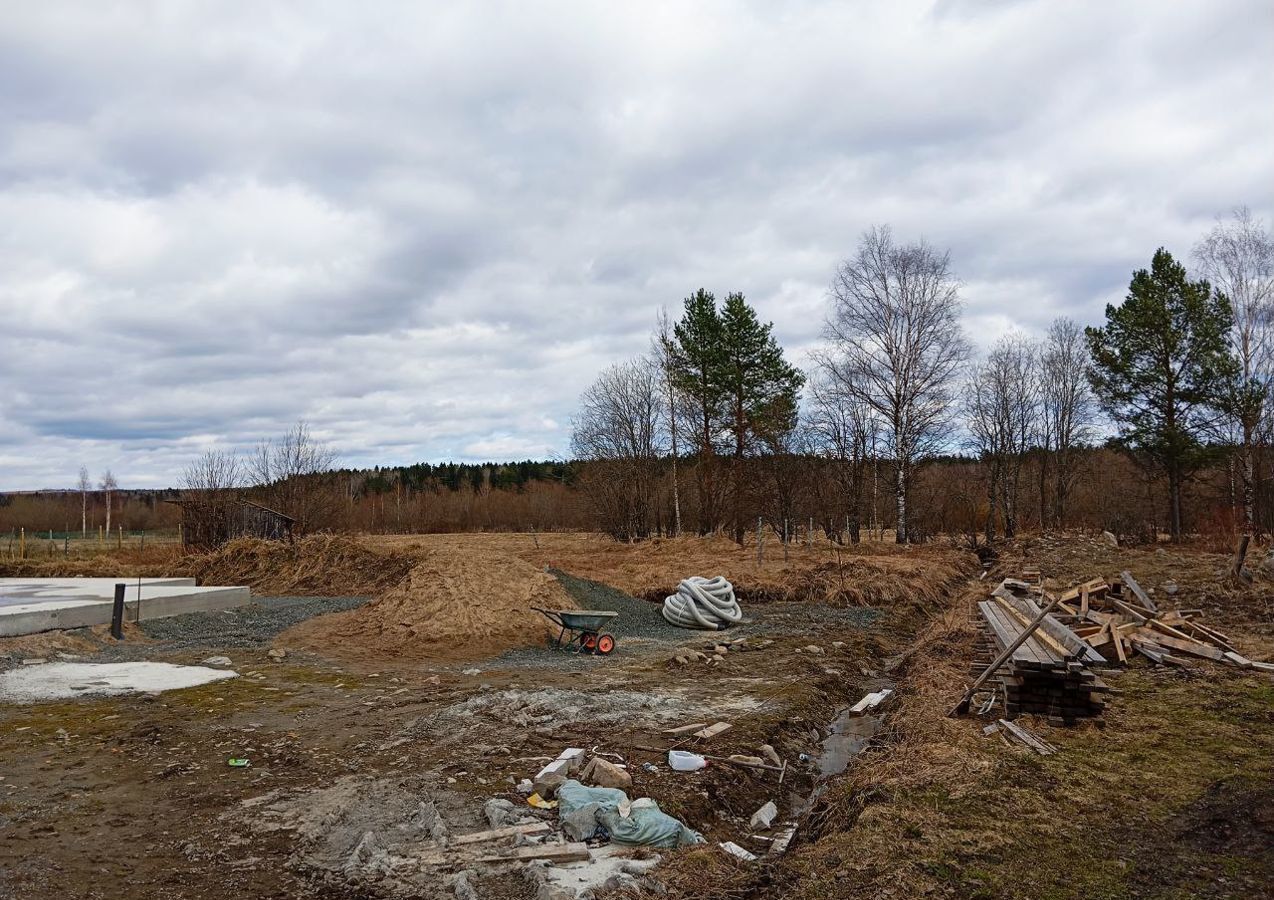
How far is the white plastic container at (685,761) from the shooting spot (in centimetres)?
616

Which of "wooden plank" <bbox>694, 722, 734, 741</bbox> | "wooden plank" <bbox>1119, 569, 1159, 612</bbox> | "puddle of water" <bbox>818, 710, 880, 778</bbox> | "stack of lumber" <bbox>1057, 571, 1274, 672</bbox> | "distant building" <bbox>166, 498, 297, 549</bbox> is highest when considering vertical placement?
"distant building" <bbox>166, 498, 297, 549</bbox>

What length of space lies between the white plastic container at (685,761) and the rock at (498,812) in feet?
4.73

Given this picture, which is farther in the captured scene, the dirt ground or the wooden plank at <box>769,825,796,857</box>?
the wooden plank at <box>769,825,796,857</box>

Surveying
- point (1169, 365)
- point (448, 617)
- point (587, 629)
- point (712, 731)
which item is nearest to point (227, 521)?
point (448, 617)

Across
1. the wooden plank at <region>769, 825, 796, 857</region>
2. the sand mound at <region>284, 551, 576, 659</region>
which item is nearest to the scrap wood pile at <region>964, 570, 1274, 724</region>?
the wooden plank at <region>769, 825, 796, 857</region>

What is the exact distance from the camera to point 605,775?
5586mm

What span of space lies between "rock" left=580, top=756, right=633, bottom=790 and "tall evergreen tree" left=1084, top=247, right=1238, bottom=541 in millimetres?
28145

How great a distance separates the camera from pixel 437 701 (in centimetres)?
839

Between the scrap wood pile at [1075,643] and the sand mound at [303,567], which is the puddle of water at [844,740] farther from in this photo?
the sand mound at [303,567]

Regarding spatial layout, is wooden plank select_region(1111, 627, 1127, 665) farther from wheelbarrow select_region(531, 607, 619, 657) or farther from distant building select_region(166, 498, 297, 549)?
distant building select_region(166, 498, 297, 549)

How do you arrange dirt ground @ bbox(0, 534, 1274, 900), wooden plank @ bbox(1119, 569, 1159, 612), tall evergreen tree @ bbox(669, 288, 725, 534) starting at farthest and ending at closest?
1. tall evergreen tree @ bbox(669, 288, 725, 534)
2. wooden plank @ bbox(1119, 569, 1159, 612)
3. dirt ground @ bbox(0, 534, 1274, 900)

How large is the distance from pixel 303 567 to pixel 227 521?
600 cm

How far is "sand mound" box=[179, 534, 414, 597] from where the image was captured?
19906mm

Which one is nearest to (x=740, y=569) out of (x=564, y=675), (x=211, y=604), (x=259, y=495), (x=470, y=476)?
(x=564, y=675)
